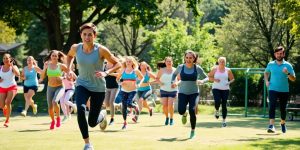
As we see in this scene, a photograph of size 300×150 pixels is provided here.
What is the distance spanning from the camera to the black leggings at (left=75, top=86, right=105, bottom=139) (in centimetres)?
932

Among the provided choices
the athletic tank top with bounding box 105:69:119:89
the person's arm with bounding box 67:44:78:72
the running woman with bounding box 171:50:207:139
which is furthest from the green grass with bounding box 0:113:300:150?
the athletic tank top with bounding box 105:69:119:89

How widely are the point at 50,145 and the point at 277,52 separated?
21.4 feet

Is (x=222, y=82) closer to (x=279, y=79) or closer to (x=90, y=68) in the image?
(x=279, y=79)

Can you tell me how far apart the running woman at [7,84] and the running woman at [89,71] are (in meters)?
6.21

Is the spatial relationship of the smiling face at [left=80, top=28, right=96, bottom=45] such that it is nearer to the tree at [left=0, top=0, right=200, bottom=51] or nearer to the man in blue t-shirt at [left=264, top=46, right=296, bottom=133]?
the man in blue t-shirt at [left=264, top=46, right=296, bottom=133]

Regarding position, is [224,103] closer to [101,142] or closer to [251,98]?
[101,142]

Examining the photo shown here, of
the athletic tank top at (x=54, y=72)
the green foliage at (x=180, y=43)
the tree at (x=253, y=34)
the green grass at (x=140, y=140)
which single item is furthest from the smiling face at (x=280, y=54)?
the tree at (x=253, y=34)

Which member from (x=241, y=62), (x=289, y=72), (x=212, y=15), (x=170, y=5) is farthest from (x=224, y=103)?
(x=212, y=15)

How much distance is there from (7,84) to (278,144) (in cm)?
789

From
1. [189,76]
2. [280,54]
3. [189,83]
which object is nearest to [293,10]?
[280,54]

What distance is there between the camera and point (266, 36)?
43.6 meters

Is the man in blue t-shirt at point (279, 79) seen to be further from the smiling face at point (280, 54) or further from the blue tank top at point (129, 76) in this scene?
the blue tank top at point (129, 76)

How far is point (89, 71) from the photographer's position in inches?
373

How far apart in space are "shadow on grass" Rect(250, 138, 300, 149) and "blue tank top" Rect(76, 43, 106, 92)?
3.53 metres
